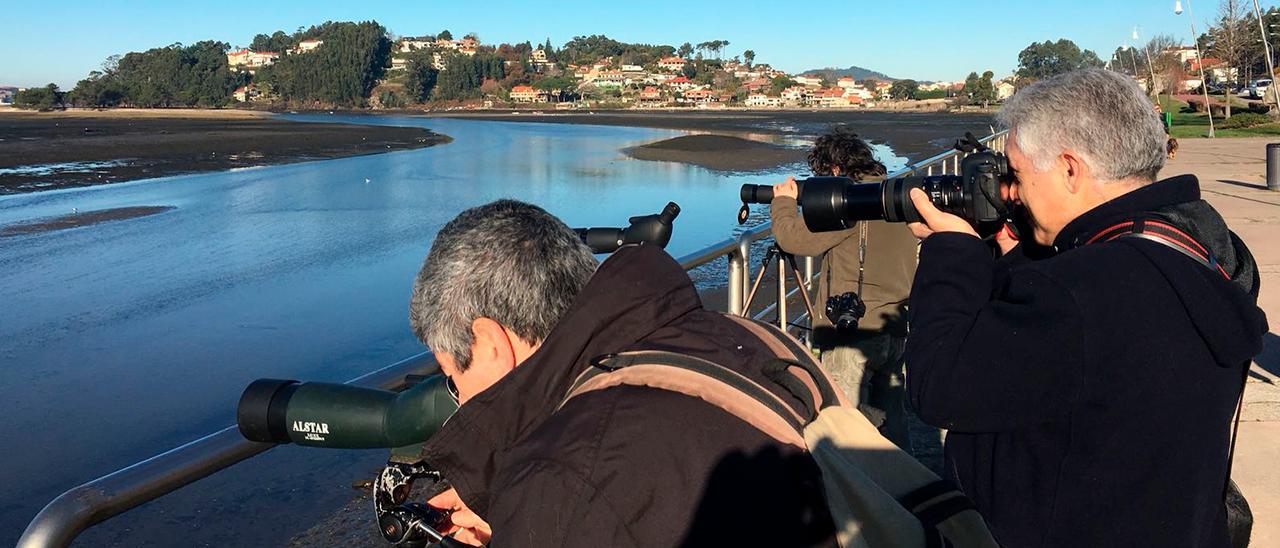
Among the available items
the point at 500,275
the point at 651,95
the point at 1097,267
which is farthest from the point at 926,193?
the point at 651,95

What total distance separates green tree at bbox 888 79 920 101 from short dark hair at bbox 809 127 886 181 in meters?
141

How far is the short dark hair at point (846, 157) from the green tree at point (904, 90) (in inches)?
5566

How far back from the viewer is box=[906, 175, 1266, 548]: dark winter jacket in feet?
4.76

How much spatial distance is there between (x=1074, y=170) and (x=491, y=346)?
1.04m

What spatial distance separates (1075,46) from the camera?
119438 millimetres

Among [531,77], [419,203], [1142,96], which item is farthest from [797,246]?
[531,77]

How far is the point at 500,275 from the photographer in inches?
52.8

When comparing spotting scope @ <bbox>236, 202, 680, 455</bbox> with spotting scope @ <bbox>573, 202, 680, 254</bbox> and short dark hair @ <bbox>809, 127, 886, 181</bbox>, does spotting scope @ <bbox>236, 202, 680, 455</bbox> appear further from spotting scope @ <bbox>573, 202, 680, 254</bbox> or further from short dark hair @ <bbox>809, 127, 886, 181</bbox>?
short dark hair @ <bbox>809, 127, 886, 181</bbox>

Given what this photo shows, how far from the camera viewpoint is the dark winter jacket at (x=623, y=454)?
1074 millimetres

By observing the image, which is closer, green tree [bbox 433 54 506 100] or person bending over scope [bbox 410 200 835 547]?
person bending over scope [bbox 410 200 835 547]

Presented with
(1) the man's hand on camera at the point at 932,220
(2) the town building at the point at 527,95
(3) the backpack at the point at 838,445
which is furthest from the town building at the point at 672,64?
(3) the backpack at the point at 838,445

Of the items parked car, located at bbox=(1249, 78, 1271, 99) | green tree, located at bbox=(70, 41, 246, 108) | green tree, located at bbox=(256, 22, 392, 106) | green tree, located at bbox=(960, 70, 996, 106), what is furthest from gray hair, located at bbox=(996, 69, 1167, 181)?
green tree, located at bbox=(256, 22, 392, 106)

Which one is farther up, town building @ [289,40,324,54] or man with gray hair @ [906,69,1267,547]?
town building @ [289,40,324,54]

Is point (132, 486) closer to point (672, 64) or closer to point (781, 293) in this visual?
point (781, 293)
